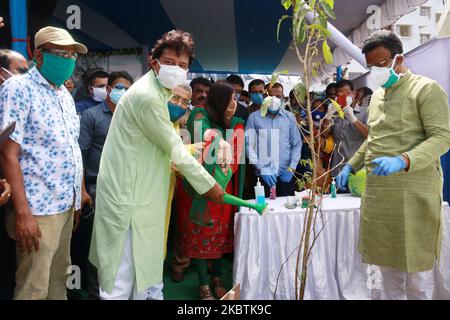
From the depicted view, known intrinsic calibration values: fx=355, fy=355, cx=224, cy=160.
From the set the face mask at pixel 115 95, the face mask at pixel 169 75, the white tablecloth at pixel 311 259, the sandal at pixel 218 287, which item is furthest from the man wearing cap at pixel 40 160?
the sandal at pixel 218 287

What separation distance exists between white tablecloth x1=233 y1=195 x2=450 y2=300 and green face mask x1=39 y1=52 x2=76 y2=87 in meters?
1.39

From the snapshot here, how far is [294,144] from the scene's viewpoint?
333cm

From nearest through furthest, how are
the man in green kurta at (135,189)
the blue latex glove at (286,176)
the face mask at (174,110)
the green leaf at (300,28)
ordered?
the green leaf at (300,28) → the man in green kurta at (135,189) → the face mask at (174,110) → the blue latex glove at (286,176)

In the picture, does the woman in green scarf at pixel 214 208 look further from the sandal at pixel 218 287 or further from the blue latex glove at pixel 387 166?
the blue latex glove at pixel 387 166

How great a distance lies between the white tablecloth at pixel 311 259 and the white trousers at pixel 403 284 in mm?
449

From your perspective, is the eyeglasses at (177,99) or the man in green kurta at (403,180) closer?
the man in green kurta at (403,180)

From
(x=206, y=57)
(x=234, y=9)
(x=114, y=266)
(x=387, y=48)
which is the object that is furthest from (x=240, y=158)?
(x=206, y=57)

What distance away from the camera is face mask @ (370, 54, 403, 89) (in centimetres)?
197

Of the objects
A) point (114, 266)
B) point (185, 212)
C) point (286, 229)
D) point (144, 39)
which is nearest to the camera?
point (114, 266)

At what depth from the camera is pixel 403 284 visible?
2.08m

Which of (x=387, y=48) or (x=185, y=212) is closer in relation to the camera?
(x=387, y=48)

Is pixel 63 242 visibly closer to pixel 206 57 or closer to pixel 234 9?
pixel 234 9

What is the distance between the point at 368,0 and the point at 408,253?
4.00 m

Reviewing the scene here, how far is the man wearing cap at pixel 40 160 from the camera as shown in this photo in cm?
152
